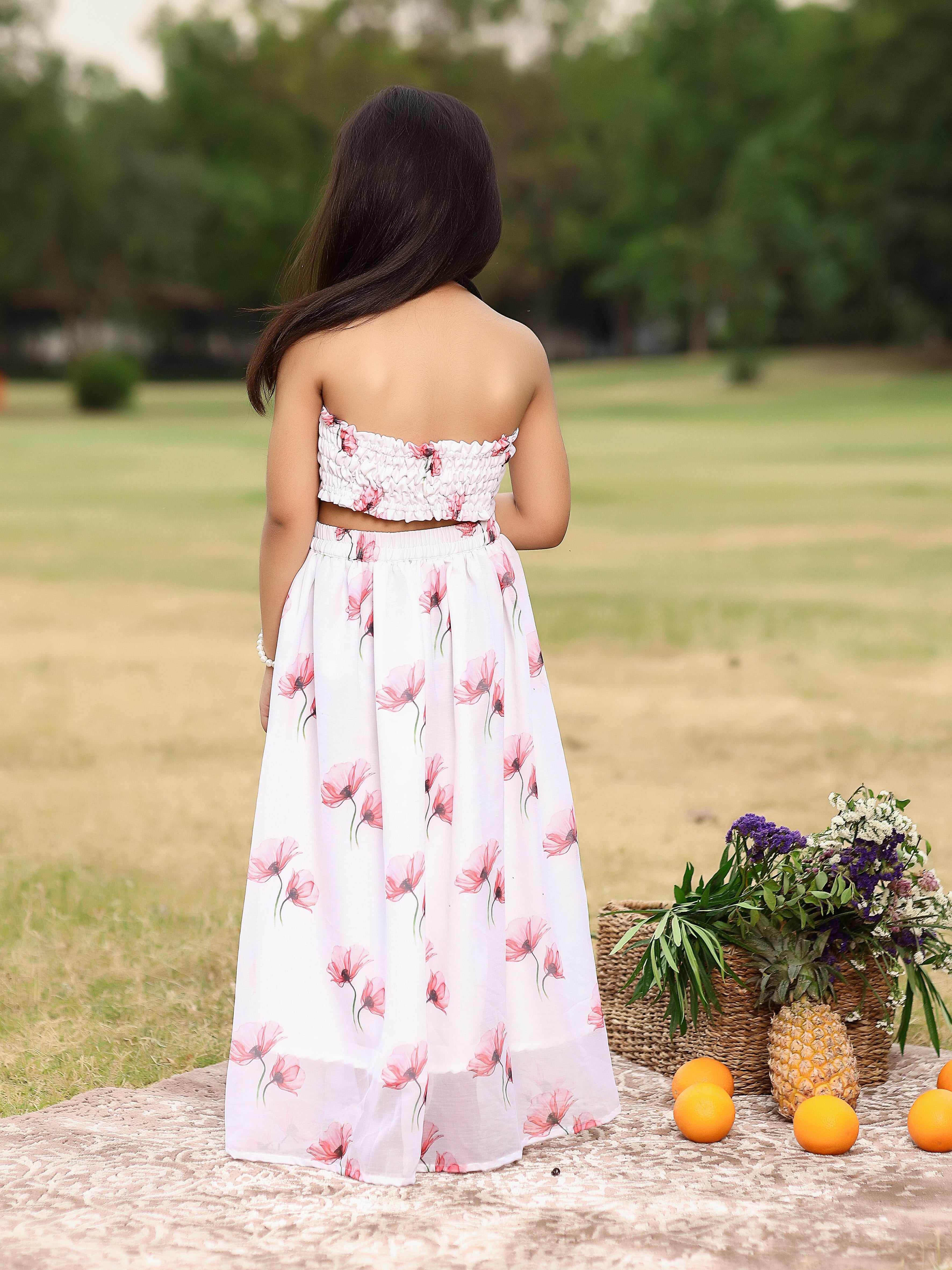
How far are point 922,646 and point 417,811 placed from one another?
7.79 m

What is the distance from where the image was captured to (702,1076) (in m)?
3.65

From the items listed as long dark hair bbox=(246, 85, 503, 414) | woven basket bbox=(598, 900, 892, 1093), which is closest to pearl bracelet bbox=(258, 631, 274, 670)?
long dark hair bbox=(246, 85, 503, 414)

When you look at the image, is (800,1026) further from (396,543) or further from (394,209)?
(394,209)

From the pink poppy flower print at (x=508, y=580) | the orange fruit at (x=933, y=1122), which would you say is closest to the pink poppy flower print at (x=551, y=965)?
the pink poppy flower print at (x=508, y=580)

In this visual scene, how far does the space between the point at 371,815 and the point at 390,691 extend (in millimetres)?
268

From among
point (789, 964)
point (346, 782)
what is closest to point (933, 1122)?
point (789, 964)

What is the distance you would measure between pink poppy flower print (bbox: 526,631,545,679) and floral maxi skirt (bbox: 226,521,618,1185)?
69 mm

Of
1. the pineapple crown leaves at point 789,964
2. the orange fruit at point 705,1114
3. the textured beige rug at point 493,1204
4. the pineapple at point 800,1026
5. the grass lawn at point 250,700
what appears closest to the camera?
the textured beige rug at point 493,1204

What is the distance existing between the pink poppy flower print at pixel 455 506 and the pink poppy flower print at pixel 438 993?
973 mm

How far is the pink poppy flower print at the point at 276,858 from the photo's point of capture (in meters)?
3.31

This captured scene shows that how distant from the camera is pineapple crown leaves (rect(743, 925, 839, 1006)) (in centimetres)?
364

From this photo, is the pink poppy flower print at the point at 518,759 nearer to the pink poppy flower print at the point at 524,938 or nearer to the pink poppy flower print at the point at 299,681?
the pink poppy flower print at the point at 524,938

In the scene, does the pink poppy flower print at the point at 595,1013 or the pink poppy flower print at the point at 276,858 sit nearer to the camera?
the pink poppy flower print at the point at 276,858

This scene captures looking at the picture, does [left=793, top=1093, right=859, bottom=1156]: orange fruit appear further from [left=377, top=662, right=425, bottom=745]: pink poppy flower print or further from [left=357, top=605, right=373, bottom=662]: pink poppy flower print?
[left=357, top=605, right=373, bottom=662]: pink poppy flower print
